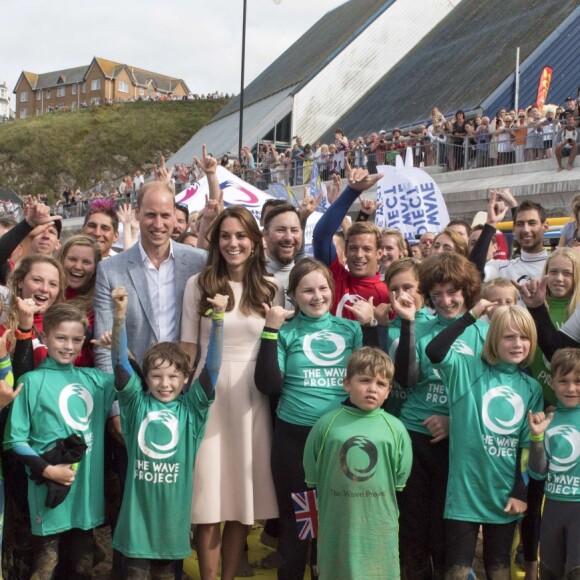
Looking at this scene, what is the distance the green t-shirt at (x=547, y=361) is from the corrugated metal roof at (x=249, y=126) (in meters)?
32.6

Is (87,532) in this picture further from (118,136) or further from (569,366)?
(118,136)

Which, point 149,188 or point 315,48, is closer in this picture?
point 149,188

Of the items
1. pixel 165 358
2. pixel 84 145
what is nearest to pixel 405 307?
pixel 165 358

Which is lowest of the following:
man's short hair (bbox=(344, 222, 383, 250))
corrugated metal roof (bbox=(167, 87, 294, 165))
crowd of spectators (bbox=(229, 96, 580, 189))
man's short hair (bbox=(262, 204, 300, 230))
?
man's short hair (bbox=(344, 222, 383, 250))

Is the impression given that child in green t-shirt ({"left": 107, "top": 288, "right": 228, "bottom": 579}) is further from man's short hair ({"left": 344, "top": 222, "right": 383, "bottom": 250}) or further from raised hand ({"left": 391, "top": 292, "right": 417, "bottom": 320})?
man's short hair ({"left": 344, "top": 222, "right": 383, "bottom": 250})

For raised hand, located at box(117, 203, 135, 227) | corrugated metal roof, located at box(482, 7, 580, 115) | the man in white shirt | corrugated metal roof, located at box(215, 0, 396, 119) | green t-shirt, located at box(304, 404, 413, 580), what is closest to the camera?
green t-shirt, located at box(304, 404, 413, 580)

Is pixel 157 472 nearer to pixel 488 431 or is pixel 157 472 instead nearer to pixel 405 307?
pixel 405 307

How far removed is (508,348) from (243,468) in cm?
157

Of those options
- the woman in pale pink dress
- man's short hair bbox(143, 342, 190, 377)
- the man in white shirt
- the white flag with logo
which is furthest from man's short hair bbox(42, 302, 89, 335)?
the white flag with logo

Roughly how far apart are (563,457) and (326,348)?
4.39 feet

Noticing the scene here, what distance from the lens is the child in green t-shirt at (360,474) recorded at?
155 inches

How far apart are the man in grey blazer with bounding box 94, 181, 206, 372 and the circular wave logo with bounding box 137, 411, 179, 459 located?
483mm

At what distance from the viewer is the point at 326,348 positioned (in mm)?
4363

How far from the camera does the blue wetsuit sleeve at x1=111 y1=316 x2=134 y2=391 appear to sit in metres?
4.10
